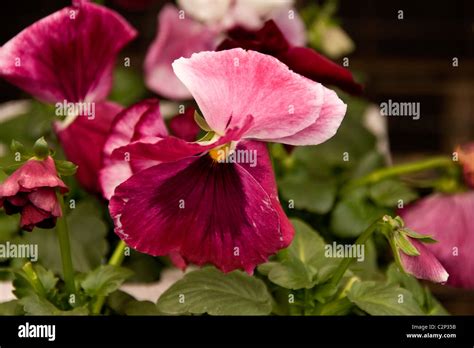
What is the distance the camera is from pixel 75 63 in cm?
45

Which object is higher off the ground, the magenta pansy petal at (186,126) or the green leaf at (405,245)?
the magenta pansy petal at (186,126)

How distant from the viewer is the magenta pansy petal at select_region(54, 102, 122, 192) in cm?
48

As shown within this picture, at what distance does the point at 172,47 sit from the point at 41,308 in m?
0.33

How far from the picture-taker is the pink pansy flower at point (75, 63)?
0.42 meters

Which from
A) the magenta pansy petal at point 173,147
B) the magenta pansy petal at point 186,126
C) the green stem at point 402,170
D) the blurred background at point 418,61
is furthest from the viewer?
the blurred background at point 418,61

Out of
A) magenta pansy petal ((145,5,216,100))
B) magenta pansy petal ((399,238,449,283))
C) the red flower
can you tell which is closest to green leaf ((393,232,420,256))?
magenta pansy petal ((399,238,449,283))

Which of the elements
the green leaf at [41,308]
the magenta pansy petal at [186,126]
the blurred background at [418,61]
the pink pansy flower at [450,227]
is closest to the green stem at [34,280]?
the green leaf at [41,308]

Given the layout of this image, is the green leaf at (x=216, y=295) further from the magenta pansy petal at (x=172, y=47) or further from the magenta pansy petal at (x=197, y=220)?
the magenta pansy petal at (x=172, y=47)

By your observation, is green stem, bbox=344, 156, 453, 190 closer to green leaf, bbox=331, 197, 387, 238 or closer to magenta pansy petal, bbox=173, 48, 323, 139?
green leaf, bbox=331, 197, 387, 238

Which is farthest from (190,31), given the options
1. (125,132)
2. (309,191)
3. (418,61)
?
(418,61)

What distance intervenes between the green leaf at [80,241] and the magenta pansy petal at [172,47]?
144 mm

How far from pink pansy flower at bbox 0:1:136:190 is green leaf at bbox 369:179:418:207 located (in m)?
0.23

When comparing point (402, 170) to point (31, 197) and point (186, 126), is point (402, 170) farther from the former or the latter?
point (31, 197)
